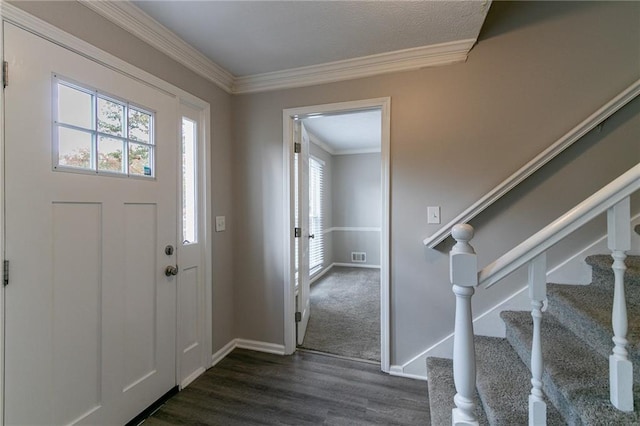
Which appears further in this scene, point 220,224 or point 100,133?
point 220,224

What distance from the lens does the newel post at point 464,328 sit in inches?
37.4

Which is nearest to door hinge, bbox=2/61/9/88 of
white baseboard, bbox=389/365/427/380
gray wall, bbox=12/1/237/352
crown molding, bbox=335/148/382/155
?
gray wall, bbox=12/1/237/352

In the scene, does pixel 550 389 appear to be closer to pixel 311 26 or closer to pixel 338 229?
pixel 311 26

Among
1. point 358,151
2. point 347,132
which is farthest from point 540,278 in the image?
point 358,151

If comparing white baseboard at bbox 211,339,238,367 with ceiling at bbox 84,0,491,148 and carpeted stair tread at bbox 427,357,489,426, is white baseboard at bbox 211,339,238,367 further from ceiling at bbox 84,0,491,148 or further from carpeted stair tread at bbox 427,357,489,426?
ceiling at bbox 84,0,491,148

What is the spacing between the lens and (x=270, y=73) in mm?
2338

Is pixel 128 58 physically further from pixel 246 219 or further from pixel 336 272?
pixel 336 272

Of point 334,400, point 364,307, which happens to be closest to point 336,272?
point 364,307

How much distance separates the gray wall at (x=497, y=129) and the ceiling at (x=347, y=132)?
112cm

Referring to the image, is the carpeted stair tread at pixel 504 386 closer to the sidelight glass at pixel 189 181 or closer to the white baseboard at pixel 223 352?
the white baseboard at pixel 223 352

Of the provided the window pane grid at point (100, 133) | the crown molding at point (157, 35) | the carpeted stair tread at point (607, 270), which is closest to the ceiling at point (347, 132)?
the crown molding at point (157, 35)

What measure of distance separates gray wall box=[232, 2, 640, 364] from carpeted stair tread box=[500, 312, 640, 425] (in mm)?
495

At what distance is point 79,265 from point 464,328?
1.77m

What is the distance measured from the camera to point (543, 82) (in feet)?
6.03
